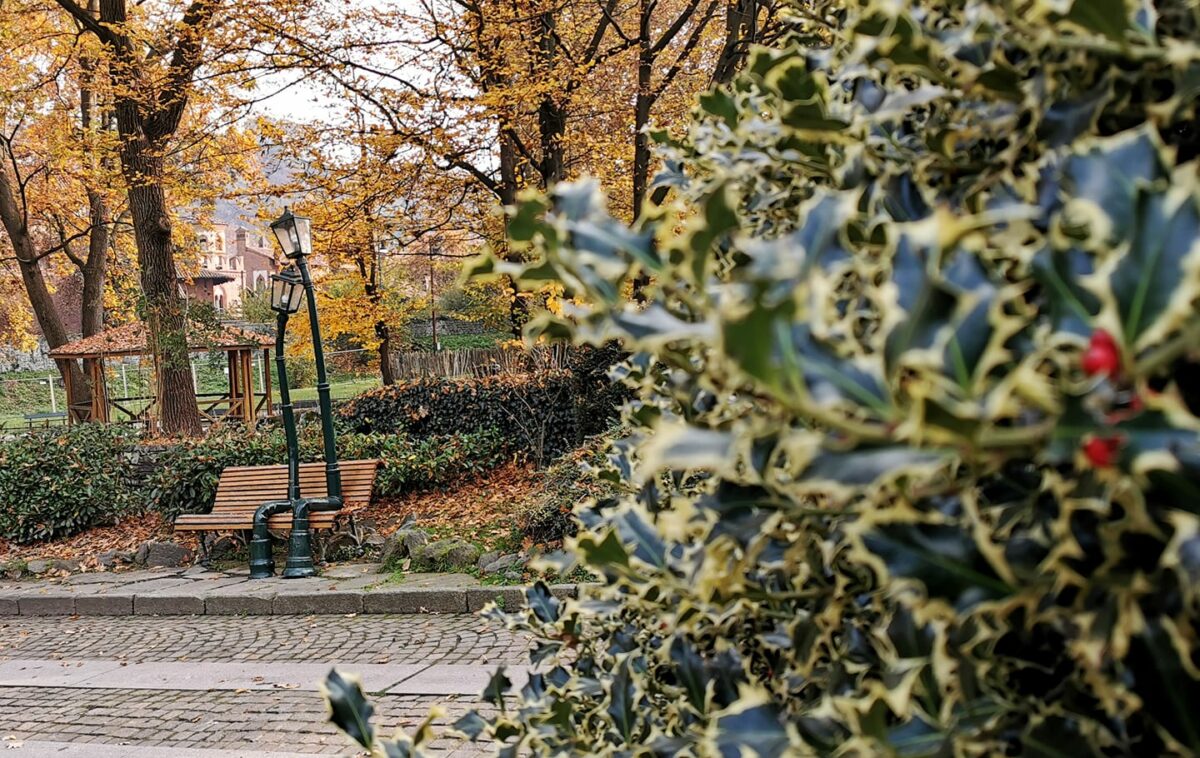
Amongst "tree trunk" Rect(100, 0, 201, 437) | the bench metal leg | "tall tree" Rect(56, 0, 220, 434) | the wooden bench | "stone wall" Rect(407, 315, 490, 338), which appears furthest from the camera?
"stone wall" Rect(407, 315, 490, 338)

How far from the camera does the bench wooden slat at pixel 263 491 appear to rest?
975cm

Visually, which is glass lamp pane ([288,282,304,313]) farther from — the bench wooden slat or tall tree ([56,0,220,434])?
tall tree ([56,0,220,434])

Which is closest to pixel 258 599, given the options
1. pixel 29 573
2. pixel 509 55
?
pixel 29 573

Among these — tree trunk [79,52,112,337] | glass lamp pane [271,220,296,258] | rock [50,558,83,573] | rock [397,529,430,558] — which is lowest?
rock [50,558,83,573]

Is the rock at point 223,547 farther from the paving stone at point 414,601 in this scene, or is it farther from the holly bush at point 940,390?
the holly bush at point 940,390

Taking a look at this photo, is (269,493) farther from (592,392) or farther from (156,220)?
(156,220)

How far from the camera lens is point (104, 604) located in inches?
344

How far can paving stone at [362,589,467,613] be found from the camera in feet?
25.5

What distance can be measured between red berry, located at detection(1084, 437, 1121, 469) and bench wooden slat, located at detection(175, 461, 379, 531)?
952cm

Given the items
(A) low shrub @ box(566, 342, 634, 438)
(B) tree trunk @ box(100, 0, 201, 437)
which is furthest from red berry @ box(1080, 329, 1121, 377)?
(B) tree trunk @ box(100, 0, 201, 437)

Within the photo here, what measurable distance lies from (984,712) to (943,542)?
0.19m

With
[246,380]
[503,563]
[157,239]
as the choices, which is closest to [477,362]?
[246,380]

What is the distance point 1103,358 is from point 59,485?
12902mm

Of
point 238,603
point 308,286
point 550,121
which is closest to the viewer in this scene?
point 238,603
